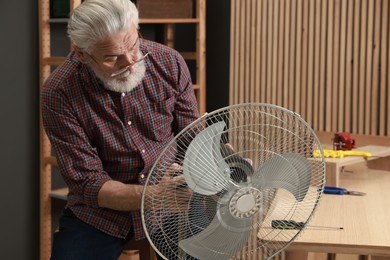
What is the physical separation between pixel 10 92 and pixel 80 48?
1.89 meters

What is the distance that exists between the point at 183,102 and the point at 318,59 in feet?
5.94

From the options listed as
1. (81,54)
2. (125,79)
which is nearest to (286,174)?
(125,79)

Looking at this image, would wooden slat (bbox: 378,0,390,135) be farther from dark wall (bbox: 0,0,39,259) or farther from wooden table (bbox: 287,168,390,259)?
dark wall (bbox: 0,0,39,259)

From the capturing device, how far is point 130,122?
2455mm

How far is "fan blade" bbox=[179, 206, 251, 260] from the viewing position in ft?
5.84

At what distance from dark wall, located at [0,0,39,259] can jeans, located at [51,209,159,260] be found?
1.70 meters

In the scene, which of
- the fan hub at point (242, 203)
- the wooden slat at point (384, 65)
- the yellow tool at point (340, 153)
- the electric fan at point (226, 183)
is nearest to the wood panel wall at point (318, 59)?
the wooden slat at point (384, 65)

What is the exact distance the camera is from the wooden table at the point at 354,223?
207 centimetres

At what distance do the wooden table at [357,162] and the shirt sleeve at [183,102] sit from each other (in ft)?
2.09

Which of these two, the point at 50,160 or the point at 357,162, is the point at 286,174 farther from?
the point at 50,160

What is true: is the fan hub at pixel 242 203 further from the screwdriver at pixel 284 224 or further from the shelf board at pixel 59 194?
the shelf board at pixel 59 194

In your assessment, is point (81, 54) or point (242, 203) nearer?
point (242, 203)

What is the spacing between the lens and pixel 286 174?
1.84m

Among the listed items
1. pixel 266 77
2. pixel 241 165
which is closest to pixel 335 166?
pixel 241 165
